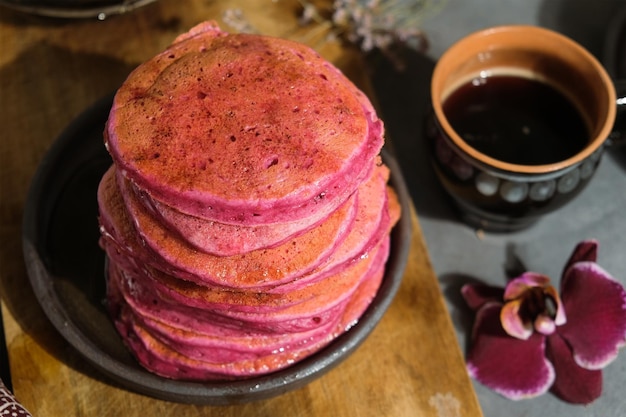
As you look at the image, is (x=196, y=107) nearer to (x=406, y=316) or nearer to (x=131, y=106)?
(x=131, y=106)

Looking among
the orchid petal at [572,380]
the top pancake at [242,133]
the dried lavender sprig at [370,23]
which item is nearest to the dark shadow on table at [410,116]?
the dried lavender sprig at [370,23]

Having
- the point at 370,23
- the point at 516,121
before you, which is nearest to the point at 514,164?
the point at 516,121

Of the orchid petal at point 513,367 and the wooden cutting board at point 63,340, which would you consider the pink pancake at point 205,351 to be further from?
the orchid petal at point 513,367

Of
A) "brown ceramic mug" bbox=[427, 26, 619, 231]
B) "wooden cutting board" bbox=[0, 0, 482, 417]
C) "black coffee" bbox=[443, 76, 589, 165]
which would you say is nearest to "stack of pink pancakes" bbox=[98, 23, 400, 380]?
"wooden cutting board" bbox=[0, 0, 482, 417]

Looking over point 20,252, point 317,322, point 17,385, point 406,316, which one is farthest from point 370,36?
point 17,385

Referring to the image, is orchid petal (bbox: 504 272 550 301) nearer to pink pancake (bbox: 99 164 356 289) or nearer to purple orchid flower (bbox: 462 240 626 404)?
purple orchid flower (bbox: 462 240 626 404)

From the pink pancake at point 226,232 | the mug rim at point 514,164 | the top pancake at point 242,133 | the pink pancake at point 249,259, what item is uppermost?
the top pancake at point 242,133

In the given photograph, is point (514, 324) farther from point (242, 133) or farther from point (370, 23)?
point (370, 23)
